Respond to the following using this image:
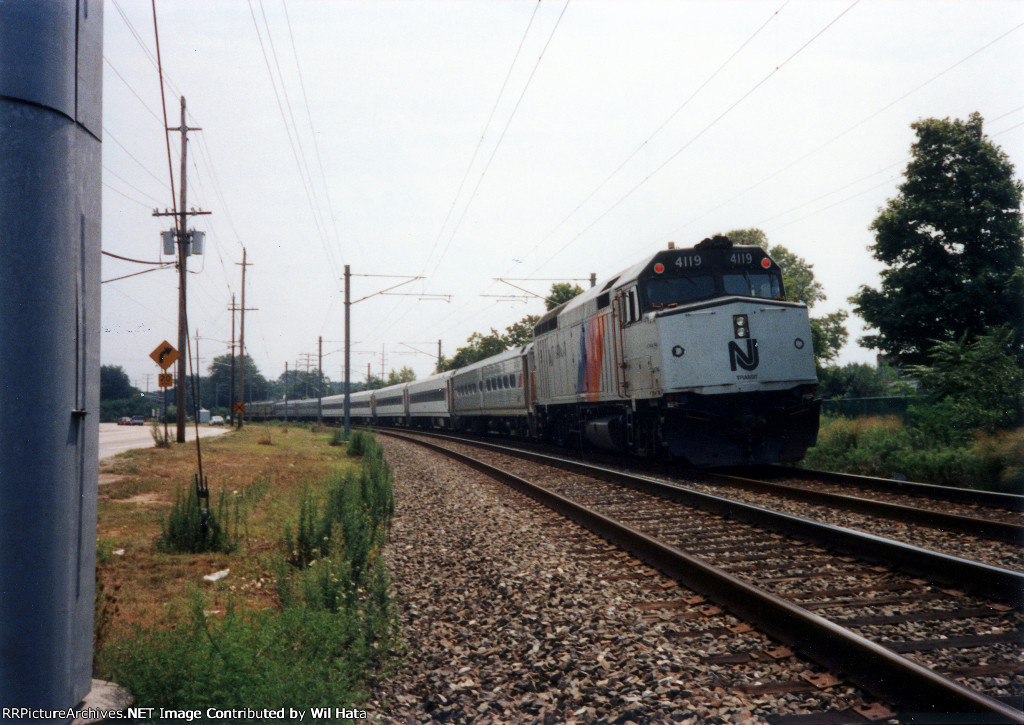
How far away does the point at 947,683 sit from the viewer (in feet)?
10.5

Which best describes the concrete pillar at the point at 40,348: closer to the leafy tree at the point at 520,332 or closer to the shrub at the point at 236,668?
the shrub at the point at 236,668

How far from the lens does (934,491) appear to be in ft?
31.6

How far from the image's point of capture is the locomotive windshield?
13086mm

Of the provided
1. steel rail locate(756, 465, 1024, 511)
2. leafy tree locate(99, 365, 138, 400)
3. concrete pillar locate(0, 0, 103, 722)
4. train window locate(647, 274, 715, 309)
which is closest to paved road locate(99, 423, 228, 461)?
train window locate(647, 274, 715, 309)

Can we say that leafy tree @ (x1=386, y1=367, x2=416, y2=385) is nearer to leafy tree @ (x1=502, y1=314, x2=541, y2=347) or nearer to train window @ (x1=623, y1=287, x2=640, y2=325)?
leafy tree @ (x1=502, y1=314, x2=541, y2=347)

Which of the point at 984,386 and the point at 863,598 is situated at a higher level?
the point at 984,386

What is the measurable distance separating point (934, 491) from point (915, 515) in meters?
2.24

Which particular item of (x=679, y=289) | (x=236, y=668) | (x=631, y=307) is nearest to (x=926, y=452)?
(x=679, y=289)

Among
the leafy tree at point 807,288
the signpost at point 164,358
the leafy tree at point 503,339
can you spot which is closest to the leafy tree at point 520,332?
the leafy tree at point 503,339

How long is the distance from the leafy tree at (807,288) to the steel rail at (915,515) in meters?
31.7

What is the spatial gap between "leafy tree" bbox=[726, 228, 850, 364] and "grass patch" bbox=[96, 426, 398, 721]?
118 feet

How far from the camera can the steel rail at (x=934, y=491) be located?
855cm

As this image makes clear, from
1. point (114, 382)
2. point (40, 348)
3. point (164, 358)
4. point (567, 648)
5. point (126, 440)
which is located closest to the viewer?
point (40, 348)

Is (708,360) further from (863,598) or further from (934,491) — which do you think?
(863,598)
